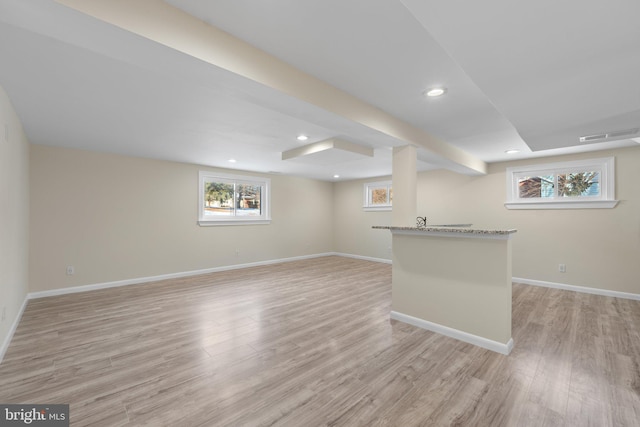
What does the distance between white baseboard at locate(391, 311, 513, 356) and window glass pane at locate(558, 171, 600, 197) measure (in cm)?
361

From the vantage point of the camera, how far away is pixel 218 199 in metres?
6.08

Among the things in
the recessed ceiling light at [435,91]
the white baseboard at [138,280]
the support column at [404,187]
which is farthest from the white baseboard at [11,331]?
the recessed ceiling light at [435,91]

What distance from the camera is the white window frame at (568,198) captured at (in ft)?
13.6

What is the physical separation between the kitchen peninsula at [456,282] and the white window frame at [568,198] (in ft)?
10.4

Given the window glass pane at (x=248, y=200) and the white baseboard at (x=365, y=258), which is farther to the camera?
the white baseboard at (x=365, y=258)

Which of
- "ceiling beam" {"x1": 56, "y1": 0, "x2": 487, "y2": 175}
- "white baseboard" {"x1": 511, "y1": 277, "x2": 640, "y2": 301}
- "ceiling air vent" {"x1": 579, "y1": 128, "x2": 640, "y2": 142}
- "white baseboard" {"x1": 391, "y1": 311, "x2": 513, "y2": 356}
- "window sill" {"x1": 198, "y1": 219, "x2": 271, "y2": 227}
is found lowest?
"white baseboard" {"x1": 511, "y1": 277, "x2": 640, "y2": 301}

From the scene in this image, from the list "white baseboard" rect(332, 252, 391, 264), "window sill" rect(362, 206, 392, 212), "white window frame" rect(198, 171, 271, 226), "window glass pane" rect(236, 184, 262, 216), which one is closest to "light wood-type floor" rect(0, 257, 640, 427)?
"white window frame" rect(198, 171, 271, 226)

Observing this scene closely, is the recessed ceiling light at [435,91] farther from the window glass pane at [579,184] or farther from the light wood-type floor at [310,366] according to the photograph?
the window glass pane at [579,184]

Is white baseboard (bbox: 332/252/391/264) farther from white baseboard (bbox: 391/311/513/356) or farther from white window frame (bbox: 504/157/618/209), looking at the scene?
white baseboard (bbox: 391/311/513/356)

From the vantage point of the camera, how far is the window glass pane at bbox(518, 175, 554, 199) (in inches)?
188

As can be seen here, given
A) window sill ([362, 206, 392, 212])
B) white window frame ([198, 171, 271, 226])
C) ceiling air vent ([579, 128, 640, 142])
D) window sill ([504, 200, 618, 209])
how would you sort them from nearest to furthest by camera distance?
ceiling air vent ([579, 128, 640, 142])
window sill ([504, 200, 618, 209])
white window frame ([198, 171, 271, 226])
window sill ([362, 206, 392, 212])

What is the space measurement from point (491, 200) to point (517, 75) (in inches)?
167

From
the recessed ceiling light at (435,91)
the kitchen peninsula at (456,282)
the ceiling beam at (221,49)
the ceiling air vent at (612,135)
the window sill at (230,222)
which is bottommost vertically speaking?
the kitchen peninsula at (456,282)

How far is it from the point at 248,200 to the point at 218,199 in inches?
29.6
